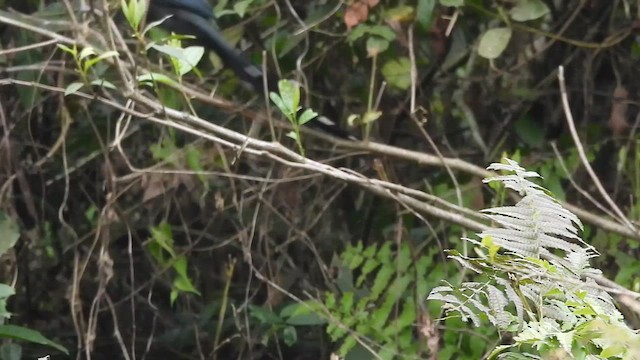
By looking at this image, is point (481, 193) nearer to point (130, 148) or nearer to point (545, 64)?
point (545, 64)

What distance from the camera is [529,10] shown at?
6.75ft

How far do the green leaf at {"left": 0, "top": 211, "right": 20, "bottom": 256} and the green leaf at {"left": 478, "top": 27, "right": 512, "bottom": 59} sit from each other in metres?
1.08

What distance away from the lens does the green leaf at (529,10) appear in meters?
2.05

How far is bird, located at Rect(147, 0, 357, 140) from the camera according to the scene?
205 cm

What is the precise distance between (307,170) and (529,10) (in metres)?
0.57

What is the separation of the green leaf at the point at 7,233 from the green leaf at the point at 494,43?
3.53 feet

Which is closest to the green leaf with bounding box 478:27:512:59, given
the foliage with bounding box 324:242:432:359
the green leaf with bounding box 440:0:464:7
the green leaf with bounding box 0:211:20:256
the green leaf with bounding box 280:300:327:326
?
the green leaf with bounding box 440:0:464:7

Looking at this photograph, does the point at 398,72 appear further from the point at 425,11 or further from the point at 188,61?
the point at 188,61

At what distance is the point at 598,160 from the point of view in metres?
2.31

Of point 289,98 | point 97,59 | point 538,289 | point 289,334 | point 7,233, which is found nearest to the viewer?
point 538,289

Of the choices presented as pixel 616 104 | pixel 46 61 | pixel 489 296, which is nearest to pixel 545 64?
pixel 616 104

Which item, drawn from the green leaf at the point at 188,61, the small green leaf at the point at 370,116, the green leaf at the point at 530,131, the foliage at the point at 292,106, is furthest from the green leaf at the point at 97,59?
the green leaf at the point at 530,131

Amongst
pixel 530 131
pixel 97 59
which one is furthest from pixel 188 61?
pixel 530 131

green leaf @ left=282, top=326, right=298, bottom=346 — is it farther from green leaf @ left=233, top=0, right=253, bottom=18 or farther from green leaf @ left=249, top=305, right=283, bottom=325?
green leaf @ left=233, top=0, right=253, bottom=18
